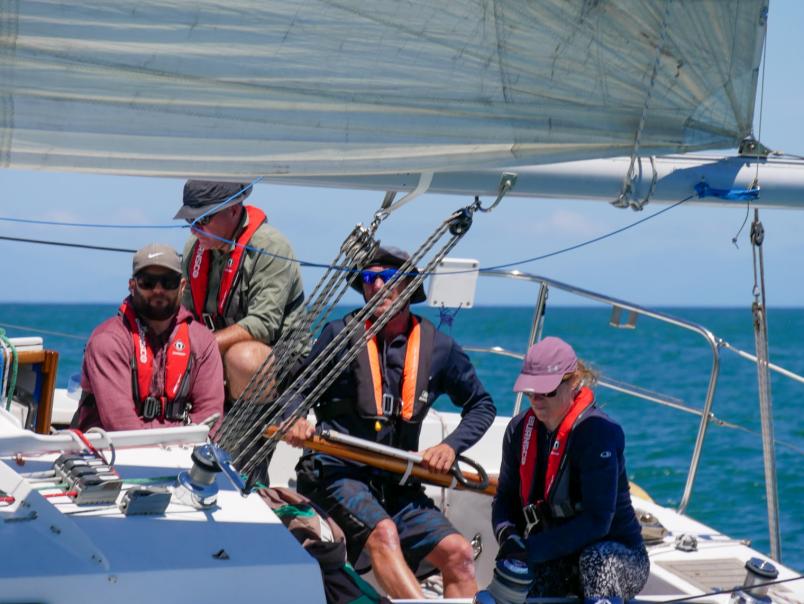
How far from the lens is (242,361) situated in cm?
445

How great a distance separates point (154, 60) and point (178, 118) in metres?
0.16

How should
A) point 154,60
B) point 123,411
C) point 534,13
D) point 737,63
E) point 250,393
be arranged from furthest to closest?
1. point 250,393
2. point 123,411
3. point 737,63
4. point 534,13
5. point 154,60

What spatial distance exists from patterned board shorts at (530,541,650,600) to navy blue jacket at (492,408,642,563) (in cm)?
4

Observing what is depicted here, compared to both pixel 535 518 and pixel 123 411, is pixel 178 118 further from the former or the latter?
pixel 535 518

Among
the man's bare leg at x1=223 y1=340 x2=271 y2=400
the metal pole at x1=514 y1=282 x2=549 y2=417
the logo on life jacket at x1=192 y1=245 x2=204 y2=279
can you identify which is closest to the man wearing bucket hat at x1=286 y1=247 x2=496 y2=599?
the man's bare leg at x1=223 y1=340 x2=271 y2=400

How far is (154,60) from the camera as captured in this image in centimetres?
282

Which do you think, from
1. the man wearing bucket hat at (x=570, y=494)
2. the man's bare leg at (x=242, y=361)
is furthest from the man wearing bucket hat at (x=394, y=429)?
the man wearing bucket hat at (x=570, y=494)

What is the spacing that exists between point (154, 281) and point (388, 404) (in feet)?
3.11

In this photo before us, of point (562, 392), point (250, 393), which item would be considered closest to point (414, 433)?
point (250, 393)

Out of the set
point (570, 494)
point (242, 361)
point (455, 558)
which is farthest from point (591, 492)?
point (242, 361)

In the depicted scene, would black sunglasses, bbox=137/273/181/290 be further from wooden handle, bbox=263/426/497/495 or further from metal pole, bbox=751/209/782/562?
metal pole, bbox=751/209/782/562

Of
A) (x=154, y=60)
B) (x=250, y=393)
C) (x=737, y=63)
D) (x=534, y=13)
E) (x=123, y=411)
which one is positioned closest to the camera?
(x=154, y=60)

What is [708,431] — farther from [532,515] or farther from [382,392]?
[532,515]

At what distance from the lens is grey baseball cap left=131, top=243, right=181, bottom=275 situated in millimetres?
4024
